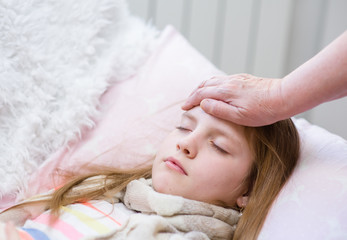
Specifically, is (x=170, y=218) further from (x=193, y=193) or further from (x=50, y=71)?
(x=50, y=71)

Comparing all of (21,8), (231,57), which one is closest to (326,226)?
(21,8)

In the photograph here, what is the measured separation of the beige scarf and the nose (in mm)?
86

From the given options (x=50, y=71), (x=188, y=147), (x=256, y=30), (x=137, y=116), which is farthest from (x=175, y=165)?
(x=256, y=30)

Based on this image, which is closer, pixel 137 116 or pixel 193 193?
pixel 193 193

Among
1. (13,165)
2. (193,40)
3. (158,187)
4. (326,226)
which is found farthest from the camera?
(193,40)

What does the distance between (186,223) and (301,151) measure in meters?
0.30

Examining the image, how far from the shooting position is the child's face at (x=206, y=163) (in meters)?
0.89

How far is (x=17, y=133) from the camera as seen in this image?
104 centimetres

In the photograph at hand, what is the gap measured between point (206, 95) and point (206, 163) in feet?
0.48

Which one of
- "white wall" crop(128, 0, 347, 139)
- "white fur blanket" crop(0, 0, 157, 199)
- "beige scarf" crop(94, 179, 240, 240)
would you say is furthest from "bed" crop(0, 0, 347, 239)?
"white wall" crop(128, 0, 347, 139)

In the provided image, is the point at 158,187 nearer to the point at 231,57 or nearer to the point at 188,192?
the point at 188,192

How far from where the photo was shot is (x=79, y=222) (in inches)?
34.4

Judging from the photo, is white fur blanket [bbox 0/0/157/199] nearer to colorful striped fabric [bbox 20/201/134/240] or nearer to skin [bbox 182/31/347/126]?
colorful striped fabric [bbox 20/201/134/240]

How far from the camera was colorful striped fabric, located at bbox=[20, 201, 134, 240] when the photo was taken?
85 cm
